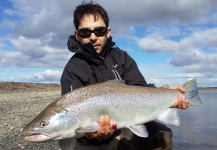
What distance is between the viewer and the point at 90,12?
6543mm

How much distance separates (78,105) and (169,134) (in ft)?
7.63

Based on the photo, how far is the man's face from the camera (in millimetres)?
6164

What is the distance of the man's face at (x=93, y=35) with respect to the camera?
20.2 feet

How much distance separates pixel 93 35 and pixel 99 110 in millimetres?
1902

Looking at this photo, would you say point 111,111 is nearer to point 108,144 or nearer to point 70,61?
point 108,144

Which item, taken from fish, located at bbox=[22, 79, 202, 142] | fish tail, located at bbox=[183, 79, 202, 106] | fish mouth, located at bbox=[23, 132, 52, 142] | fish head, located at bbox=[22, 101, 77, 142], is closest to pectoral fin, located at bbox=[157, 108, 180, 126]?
fish, located at bbox=[22, 79, 202, 142]

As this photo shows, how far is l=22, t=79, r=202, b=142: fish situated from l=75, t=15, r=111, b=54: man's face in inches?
53.4

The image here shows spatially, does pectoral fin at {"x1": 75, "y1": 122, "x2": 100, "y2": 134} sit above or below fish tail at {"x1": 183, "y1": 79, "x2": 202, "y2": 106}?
below

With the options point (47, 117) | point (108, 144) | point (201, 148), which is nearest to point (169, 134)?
point (108, 144)

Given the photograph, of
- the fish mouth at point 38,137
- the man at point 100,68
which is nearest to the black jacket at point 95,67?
the man at point 100,68

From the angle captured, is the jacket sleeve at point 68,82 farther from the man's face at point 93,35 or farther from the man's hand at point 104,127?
the man's hand at point 104,127

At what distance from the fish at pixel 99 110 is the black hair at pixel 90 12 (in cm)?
197

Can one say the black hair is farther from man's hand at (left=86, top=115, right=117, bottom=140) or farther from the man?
man's hand at (left=86, top=115, right=117, bottom=140)

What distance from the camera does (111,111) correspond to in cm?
478
